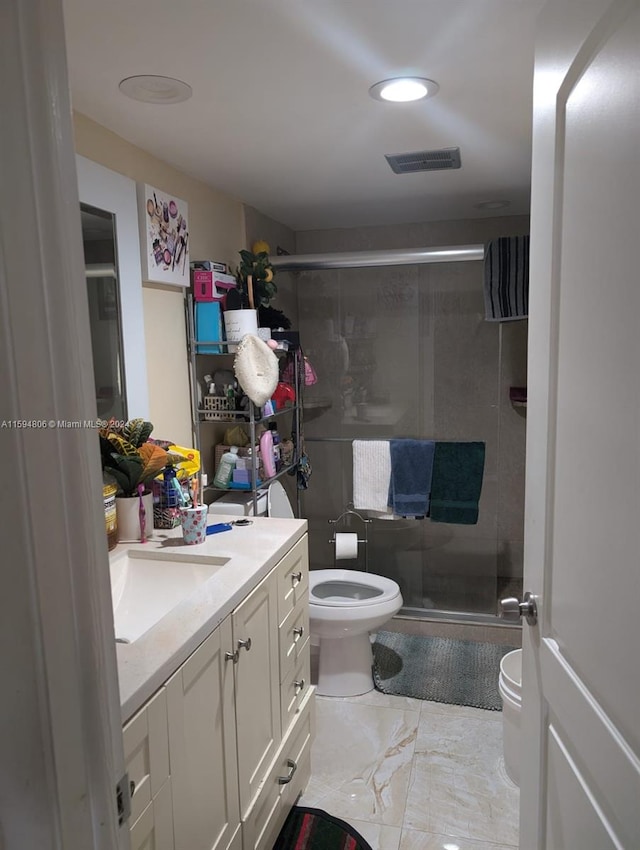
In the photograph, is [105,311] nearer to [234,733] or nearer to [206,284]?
[206,284]

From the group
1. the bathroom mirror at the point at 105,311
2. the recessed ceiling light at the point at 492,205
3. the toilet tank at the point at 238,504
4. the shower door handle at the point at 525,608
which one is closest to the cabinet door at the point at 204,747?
the shower door handle at the point at 525,608

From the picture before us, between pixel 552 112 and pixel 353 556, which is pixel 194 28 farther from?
pixel 353 556

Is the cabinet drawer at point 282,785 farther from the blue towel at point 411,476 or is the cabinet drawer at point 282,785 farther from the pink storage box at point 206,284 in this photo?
the pink storage box at point 206,284

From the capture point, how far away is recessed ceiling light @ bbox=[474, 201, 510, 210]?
301 centimetres

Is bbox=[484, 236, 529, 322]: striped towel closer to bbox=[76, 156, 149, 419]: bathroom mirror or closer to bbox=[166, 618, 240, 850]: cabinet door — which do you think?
bbox=[76, 156, 149, 419]: bathroom mirror

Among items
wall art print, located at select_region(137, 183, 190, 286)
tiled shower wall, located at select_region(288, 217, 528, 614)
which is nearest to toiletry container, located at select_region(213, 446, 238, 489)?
wall art print, located at select_region(137, 183, 190, 286)

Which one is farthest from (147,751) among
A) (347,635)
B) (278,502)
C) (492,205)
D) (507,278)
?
(492,205)

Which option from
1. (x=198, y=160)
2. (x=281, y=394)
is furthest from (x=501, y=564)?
(x=198, y=160)

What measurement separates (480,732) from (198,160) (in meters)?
2.35

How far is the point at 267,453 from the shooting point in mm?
2570

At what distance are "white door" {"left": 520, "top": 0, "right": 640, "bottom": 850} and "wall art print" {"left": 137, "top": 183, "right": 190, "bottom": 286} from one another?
1.31 metres

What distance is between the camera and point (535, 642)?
122 cm

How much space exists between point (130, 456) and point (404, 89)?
49.6 inches

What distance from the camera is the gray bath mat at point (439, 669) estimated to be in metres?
2.57
